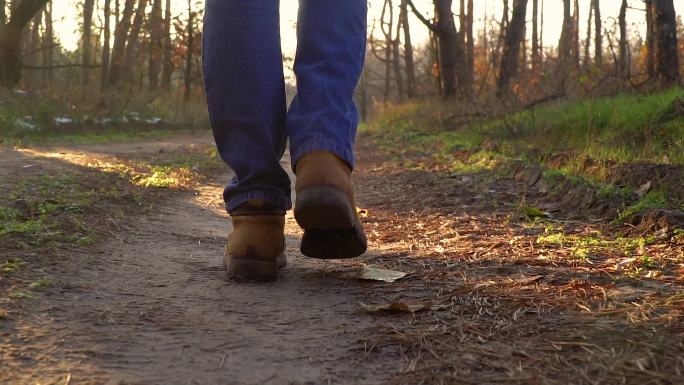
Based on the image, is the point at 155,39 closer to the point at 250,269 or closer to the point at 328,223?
the point at 250,269

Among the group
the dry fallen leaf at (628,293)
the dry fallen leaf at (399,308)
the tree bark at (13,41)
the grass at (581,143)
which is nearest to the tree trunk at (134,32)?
the tree bark at (13,41)

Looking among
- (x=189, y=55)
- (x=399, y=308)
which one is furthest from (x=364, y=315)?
(x=189, y=55)

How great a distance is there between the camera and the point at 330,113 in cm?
187

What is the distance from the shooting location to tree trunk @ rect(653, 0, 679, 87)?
26.6ft

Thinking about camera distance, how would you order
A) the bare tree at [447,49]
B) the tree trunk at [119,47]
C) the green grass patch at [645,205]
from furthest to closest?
the tree trunk at [119,47], the bare tree at [447,49], the green grass patch at [645,205]

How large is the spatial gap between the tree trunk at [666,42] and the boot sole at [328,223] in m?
7.24

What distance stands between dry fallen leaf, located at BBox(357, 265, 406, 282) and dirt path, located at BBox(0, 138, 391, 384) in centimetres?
7

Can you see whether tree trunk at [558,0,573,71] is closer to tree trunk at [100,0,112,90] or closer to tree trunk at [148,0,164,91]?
tree trunk at [100,0,112,90]

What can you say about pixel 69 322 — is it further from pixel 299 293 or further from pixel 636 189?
pixel 636 189

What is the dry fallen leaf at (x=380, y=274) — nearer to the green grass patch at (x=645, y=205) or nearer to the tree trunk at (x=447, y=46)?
the green grass patch at (x=645, y=205)

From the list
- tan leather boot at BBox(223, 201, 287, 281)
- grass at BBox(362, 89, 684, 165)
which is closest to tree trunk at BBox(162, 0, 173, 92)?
grass at BBox(362, 89, 684, 165)

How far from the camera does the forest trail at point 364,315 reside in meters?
1.15

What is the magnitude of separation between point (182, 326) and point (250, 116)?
2.36 ft

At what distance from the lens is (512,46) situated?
41.3 ft
